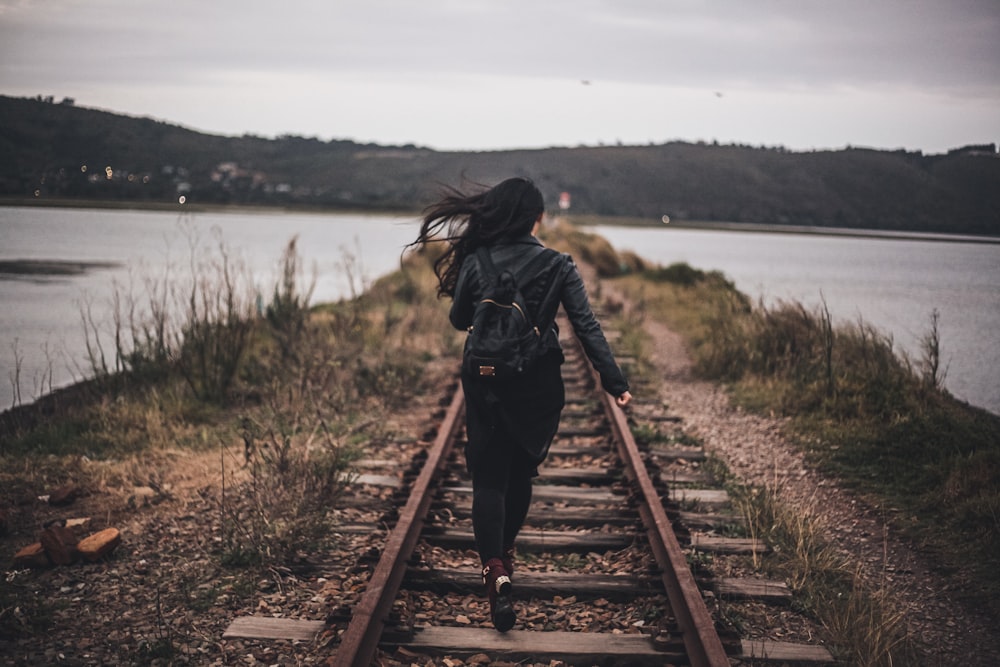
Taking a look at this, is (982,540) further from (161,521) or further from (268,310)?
(268,310)

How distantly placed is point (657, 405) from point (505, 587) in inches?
203

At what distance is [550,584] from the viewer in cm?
404

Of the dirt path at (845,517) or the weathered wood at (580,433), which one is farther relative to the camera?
the weathered wood at (580,433)

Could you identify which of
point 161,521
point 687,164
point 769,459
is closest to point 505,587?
point 161,521

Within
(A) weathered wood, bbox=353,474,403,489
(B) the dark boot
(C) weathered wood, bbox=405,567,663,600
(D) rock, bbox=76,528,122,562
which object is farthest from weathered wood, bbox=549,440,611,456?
(D) rock, bbox=76,528,122,562

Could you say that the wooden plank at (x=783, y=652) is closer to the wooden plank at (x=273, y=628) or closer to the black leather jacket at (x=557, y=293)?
the black leather jacket at (x=557, y=293)

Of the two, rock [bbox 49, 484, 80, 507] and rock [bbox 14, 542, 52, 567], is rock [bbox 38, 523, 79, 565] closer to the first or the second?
rock [bbox 14, 542, 52, 567]

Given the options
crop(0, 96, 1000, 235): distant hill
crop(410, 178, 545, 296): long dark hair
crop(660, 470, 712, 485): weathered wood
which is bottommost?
crop(660, 470, 712, 485): weathered wood

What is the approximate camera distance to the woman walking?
353 centimetres

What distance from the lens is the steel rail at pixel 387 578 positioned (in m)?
3.22

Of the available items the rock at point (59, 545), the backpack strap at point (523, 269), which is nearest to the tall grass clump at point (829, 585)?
the backpack strap at point (523, 269)

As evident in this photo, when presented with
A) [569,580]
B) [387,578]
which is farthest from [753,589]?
[387,578]

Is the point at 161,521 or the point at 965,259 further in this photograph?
the point at 965,259

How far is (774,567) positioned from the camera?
14.5 feet
